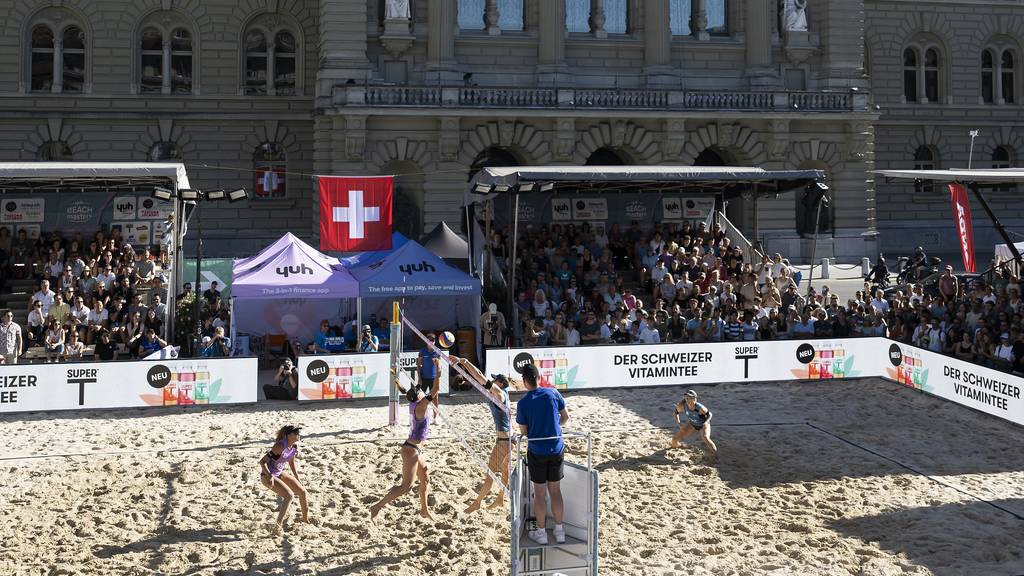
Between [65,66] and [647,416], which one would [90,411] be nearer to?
[647,416]

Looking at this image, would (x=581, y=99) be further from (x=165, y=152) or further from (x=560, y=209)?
(x=165, y=152)

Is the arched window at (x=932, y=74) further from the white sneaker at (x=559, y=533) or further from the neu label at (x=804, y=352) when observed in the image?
the white sneaker at (x=559, y=533)

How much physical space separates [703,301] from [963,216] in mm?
6228

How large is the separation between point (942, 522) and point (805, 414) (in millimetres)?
6244

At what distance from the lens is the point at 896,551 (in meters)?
12.7

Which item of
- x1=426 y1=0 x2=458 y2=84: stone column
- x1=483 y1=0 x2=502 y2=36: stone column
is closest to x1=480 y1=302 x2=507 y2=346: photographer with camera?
x1=426 y1=0 x2=458 y2=84: stone column

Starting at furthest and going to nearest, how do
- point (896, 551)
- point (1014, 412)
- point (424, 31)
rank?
point (424, 31) → point (1014, 412) → point (896, 551)

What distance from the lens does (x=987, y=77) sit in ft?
167

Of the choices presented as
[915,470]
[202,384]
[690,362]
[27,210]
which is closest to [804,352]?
[690,362]

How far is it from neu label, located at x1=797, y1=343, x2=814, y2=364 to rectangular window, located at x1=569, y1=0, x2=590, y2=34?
2185cm

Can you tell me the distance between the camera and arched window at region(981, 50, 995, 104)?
50625mm

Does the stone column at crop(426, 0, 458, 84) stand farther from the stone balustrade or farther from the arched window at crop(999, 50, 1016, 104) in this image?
the arched window at crop(999, 50, 1016, 104)

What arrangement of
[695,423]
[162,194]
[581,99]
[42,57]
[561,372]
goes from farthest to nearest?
1. [42,57]
2. [581,99]
3. [162,194]
4. [561,372]
5. [695,423]

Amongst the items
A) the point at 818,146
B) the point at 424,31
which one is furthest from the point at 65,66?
the point at 818,146
